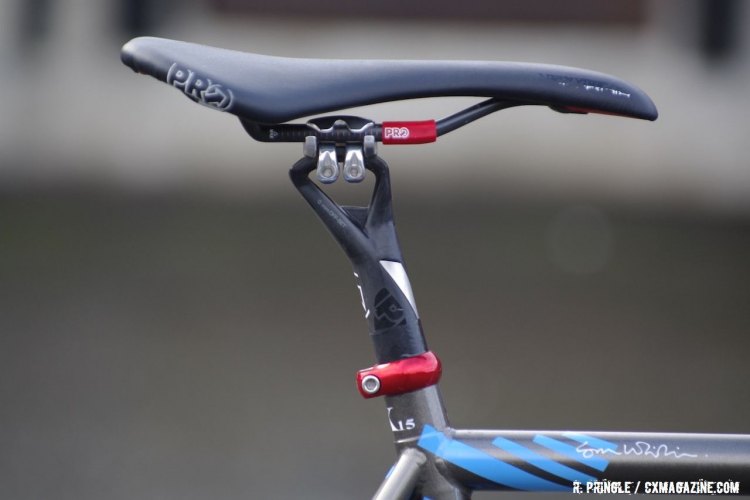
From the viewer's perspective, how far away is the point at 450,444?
84cm

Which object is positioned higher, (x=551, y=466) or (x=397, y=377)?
(x=397, y=377)

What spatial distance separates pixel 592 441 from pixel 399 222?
78.9 inches

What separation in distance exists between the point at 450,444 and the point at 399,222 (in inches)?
78.3

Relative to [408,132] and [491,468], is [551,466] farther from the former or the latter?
[408,132]

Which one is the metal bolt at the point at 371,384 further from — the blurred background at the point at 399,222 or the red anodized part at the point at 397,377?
the blurred background at the point at 399,222

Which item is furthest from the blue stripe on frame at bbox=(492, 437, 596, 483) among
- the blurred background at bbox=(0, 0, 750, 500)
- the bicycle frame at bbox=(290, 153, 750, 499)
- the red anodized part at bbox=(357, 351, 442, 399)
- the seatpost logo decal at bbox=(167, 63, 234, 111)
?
the blurred background at bbox=(0, 0, 750, 500)

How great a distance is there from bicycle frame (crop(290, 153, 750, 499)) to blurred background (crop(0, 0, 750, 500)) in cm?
176

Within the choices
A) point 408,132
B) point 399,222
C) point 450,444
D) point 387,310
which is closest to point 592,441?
point 450,444

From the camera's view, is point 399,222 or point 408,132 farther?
point 399,222

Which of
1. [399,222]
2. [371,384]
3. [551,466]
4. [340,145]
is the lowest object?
[551,466]

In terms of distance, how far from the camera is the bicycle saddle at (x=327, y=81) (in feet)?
2.61

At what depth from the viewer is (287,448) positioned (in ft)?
8.20

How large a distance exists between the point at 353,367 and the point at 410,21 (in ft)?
3.86

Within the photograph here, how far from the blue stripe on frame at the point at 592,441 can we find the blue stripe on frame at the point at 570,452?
0.04ft
